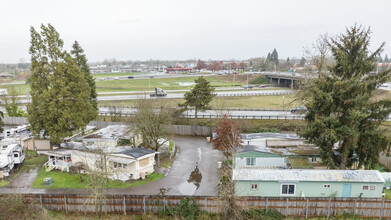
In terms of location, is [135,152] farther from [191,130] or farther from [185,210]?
[191,130]

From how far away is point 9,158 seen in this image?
85.6 ft

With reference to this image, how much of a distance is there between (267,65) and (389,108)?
431 ft

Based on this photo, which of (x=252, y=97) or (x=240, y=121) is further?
(x=252, y=97)

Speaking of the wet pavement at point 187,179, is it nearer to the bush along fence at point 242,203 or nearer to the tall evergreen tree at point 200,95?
the bush along fence at point 242,203

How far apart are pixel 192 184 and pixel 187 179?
1.25 m

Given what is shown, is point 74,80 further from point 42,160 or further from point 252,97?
point 252,97

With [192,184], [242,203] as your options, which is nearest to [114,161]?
[192,184]

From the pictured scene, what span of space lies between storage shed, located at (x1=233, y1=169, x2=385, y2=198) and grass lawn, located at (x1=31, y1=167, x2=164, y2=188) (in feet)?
29.8

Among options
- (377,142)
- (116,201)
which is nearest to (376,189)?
(377,142)

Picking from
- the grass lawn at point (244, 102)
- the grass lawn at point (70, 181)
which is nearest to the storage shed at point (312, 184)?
the grass lawn at point (70, 181)

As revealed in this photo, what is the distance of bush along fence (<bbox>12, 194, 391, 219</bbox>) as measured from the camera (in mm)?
17922

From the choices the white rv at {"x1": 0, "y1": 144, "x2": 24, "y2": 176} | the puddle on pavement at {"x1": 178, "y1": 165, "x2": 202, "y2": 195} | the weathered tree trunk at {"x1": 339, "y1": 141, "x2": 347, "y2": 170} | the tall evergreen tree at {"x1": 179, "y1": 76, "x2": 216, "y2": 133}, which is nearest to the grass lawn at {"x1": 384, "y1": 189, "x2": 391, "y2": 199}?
the weathered tree trunk at {"x1": 339, "y1": 141, "x2": 347, "y2": 170}

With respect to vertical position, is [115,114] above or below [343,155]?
below

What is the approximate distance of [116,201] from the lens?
60.7ft
